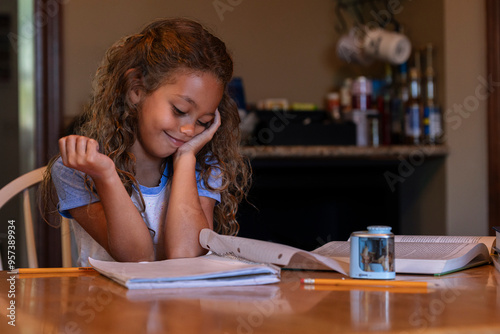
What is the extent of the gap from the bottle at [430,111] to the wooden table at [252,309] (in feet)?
5.98

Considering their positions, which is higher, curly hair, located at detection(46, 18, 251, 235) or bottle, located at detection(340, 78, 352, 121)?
bottle, located at detection(340, 78, 352, 121)

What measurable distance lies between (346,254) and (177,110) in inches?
17.7

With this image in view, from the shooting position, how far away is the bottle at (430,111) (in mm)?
2543

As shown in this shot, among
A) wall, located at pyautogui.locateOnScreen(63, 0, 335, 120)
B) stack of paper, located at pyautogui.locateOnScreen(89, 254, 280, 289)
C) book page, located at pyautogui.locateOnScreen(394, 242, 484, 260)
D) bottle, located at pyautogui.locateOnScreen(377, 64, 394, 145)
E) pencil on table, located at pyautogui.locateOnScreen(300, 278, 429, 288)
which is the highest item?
wall, located at pyautogui.locateOnScreen(63, 0, 335, 120)

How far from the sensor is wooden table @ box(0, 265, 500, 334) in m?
0.54

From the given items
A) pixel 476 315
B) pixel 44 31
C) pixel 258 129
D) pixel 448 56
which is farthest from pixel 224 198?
pixel 44 31

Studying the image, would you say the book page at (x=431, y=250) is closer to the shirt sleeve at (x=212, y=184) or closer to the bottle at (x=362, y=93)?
the shirt sleeve at (x=212, y=184)

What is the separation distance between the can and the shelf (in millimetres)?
1535

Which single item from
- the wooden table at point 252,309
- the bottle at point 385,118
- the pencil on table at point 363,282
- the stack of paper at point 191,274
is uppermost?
the bottle at point 385,118

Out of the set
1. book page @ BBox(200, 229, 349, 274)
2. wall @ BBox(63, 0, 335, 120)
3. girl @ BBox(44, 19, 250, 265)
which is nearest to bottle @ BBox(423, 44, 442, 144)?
wall @ BBox(63, 0, 335, 120)

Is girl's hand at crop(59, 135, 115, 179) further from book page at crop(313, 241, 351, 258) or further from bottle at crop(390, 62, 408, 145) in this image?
bottle at crop(390, 62, 408, 145)

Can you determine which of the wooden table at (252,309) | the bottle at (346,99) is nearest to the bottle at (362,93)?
the bottle at (346,99)

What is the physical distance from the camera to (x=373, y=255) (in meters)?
0.78

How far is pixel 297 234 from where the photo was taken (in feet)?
8.61
